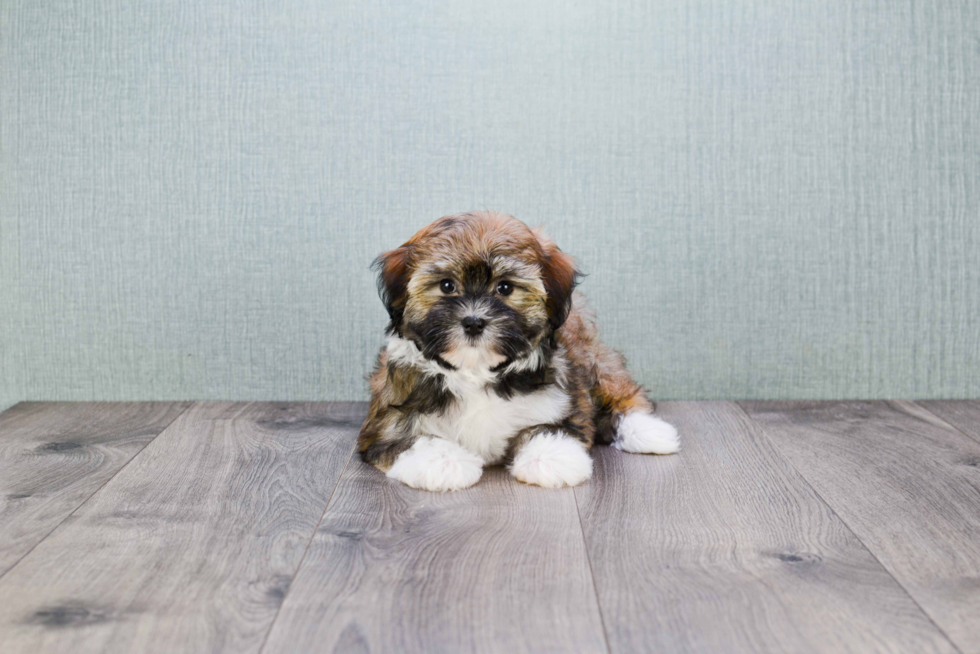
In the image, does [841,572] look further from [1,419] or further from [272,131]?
[1,419]

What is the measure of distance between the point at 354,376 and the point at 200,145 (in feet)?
3.24

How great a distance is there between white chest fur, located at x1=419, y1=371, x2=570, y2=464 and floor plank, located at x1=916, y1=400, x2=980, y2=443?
1396mm

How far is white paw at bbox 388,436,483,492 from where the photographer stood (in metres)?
2.12

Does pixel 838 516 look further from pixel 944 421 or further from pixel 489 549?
pixel 944 421

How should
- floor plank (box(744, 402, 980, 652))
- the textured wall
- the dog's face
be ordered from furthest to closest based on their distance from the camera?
the textured wall
the dog's face
floor plank (box(744, 402, 980, 652))

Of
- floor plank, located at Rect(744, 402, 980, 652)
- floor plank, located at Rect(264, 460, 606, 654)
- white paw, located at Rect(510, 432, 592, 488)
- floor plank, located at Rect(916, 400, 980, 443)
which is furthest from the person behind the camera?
floor plank, located at Rect(916, 400, 980, 443)

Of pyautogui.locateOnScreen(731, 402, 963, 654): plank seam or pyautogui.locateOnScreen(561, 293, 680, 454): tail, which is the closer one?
pyautogui.locateOnScreen(731, 402, 963, 654): plank seam

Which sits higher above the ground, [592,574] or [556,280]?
[556,280]

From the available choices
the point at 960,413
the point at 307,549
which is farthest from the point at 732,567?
the point at 960,413

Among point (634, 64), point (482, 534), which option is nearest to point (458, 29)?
point (634, 64)

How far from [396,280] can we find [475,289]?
0.23m

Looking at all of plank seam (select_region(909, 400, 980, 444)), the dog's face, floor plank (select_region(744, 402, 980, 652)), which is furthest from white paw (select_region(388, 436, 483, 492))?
plank seam (select_region(909, 400, 980, 444))

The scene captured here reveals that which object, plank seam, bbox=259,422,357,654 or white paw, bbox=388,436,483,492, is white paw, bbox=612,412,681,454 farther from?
plank seam, bbox=259,422,357,654

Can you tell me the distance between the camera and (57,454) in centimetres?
247
